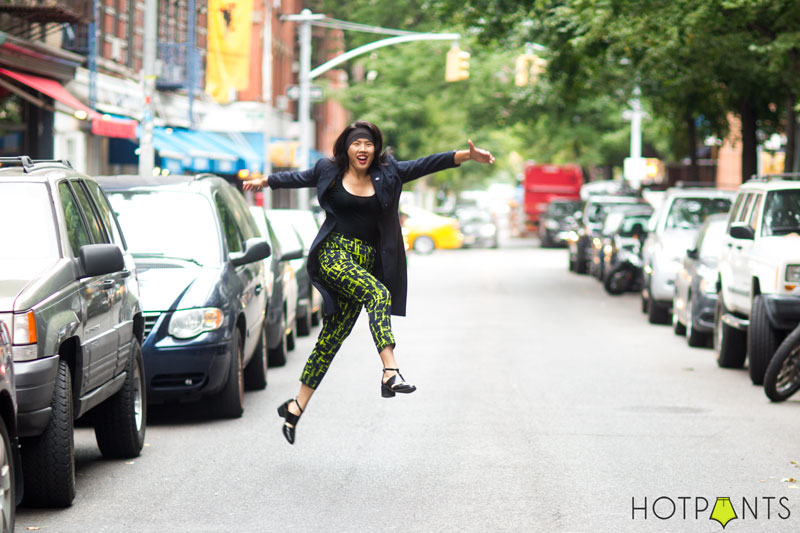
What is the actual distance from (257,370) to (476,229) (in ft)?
130

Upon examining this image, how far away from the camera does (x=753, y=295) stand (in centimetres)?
1247

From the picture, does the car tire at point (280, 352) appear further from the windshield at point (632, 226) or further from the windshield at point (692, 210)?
the windshield at point (632, 226)

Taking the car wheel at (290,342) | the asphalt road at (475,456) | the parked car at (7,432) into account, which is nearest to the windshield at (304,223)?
the car wheel at (290,342)

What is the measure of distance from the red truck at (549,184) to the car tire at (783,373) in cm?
4682

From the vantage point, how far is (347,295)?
24.8 feet

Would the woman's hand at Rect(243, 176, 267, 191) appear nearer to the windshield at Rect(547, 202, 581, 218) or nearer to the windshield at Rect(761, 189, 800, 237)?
the windshield at Rect(761, 189, 800, 237)

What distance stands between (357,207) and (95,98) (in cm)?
1715

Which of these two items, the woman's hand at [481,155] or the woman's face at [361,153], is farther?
the woman's face at [361,153]

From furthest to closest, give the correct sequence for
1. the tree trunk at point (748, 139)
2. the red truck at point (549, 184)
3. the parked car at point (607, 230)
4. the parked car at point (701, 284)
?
1. the red truck at point (549, 184)
2. the parked car at point (607, 230)
3. the tree trunk at point (748, 139)
4. the parked car at point (701, 284)

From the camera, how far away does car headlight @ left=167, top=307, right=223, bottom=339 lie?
938 cm

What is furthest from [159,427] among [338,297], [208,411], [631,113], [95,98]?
[631,113]

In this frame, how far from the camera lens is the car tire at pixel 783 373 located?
10.2m

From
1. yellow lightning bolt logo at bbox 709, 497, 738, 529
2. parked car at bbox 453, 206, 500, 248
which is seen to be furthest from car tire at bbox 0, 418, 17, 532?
parked car at bbox 453, 206, 500, 248

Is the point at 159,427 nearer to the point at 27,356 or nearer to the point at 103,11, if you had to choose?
the point at 27,356
